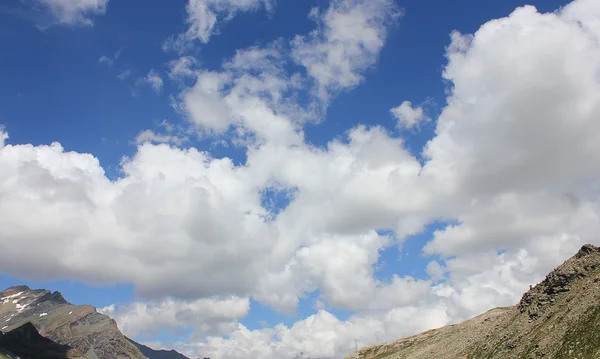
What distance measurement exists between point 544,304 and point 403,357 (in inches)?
3403

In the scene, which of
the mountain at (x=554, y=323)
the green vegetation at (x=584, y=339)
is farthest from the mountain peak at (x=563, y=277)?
the green vegetation at (x=584, y=339)

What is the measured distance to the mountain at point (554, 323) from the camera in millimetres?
95562

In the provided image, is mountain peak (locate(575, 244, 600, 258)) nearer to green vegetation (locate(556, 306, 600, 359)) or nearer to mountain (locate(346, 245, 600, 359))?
mountain (locate(346, 245, 600, 359))

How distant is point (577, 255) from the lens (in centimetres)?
12612

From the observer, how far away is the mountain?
95.6 m

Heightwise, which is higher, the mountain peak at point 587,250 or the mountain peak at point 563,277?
the mountain peak at point 587,250

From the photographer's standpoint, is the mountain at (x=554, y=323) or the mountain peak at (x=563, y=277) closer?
the mountain at (x=554, y=323)

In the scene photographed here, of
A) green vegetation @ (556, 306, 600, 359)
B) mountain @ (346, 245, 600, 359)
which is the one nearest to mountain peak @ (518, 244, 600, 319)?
mountain @ (346, 245, 600, 359)

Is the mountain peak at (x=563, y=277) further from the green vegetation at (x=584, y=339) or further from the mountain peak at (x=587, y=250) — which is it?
the green vegetation at (x=584, y=339)

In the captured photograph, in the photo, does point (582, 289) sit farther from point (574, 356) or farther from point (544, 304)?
point (574, 356)

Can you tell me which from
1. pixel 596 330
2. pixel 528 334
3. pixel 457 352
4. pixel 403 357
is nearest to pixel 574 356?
pixel 596 330

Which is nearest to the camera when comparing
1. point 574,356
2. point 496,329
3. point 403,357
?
point 574,356

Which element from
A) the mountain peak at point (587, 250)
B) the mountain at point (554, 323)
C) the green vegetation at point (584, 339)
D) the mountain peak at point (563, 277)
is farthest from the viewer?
the mountain peak at point (587, 250)

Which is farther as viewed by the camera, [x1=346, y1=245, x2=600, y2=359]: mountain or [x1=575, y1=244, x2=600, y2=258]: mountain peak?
[x1=575, y1=244, x2=600, y2=258]: mountain peak
